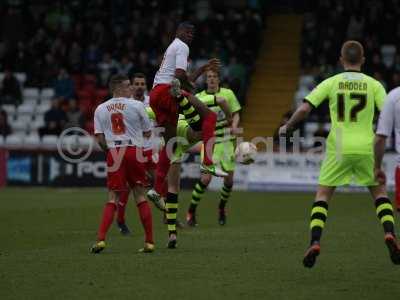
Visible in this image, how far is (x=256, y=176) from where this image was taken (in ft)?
88.5

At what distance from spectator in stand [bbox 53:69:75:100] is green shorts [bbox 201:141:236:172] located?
492 inches

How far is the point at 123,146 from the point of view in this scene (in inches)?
494

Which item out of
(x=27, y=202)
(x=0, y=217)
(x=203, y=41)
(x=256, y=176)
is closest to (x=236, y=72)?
(x=203, y=41)

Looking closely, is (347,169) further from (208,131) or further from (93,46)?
(93,46)

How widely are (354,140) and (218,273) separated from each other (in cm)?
190

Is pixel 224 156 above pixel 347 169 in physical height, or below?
below

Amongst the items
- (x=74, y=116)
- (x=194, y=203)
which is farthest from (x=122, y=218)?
(x=74, y=116)

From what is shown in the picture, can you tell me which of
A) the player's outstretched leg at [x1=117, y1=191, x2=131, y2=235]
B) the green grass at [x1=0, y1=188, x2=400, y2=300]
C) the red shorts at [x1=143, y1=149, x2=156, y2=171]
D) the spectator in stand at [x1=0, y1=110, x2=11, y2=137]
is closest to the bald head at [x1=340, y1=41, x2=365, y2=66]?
the green grass at [x1=0, y1=188, x2=400, y2=300]

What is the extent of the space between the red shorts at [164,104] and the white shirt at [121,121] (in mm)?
886

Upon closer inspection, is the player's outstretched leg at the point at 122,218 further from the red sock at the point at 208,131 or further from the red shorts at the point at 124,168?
the red shorts at the point at 124,168

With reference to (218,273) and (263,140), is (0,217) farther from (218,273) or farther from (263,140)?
(263,140)

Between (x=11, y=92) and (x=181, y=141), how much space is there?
17.2 metres

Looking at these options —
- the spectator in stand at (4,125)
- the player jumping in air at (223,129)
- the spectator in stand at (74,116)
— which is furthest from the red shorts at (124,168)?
the spectator in stand at (4,125)

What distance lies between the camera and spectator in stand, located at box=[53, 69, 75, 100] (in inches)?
1181
